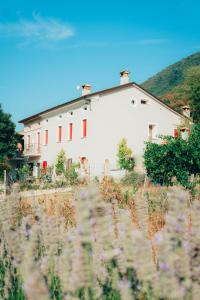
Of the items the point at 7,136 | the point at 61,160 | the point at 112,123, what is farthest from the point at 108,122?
the point at 7,136

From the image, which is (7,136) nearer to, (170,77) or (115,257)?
(115,257)

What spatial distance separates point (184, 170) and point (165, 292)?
1351cm

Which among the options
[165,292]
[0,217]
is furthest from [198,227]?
[0,217]

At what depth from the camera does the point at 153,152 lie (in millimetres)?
15602

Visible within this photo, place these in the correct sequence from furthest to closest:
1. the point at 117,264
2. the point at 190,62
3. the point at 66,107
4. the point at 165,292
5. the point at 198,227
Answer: the point at 190,62, the point at 66,107, the point at 117,264, the point at 198,227, the point at 165,292

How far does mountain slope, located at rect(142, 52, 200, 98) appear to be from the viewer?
116525 millimetres

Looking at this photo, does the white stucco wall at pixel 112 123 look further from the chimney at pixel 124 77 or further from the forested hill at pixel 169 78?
the forested hill at pixel 169 78

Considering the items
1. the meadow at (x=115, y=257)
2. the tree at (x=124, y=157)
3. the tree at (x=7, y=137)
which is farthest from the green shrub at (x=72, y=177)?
the tree at (x=7, y=137)

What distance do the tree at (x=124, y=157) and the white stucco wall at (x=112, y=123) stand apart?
0.68 m

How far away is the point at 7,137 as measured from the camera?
40.3 m

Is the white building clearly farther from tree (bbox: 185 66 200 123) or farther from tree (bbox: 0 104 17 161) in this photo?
tree (bbox: 185 66 200 123)

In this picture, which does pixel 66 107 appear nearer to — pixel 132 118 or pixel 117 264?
pixel 132 118

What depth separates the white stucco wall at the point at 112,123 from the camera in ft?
107

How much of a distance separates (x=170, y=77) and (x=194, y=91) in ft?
265
